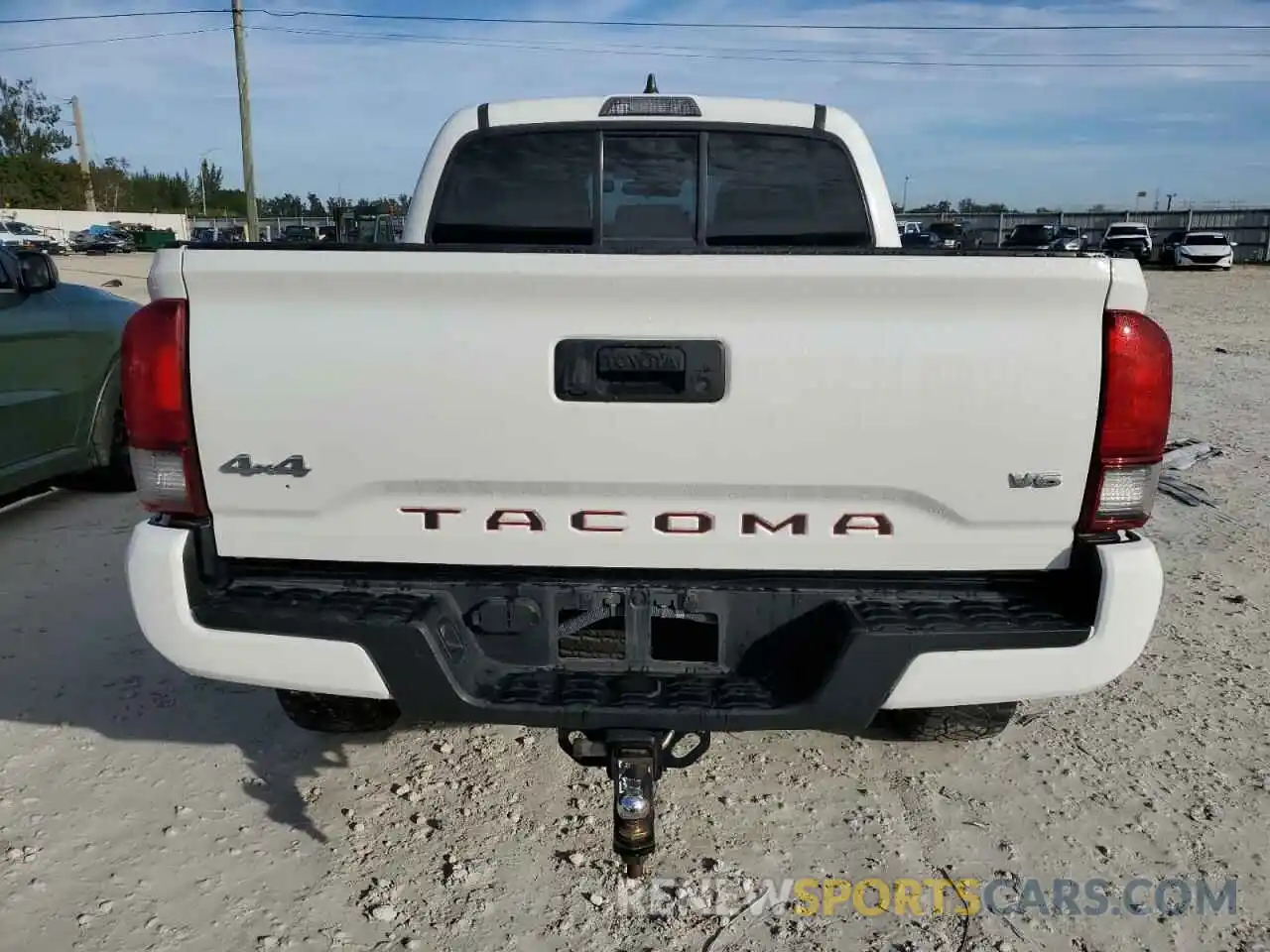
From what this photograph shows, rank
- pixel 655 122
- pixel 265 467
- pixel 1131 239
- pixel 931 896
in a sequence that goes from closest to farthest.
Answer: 1. pixel 265 467
2. pixel 931 896
3. pixel 655 122
4. pixel 1131 239

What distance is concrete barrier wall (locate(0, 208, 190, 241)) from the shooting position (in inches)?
2301

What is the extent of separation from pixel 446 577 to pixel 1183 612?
12.2ft

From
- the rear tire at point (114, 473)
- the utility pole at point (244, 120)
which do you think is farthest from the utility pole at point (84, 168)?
the rear tire at point (114, 473)

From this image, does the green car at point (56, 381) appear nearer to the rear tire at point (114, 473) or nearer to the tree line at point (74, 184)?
the rear tire at point (114, 473)

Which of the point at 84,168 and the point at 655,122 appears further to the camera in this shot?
the point at 84,168

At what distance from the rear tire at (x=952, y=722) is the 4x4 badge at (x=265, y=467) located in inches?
79.6

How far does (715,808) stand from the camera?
117 inches

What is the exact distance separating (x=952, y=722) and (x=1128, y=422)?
1.39 m

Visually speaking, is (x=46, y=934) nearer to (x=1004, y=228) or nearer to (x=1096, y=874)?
(x=1096, y=874)

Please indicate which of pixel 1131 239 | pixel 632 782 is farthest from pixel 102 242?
pixel 632 782

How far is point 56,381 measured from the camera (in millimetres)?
5402

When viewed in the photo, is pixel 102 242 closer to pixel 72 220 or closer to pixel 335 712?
pixel 72 220

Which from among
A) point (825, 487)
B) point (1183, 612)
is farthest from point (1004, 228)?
point (825, 487)

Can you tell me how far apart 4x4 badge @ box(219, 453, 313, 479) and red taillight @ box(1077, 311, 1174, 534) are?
180 centimetres
